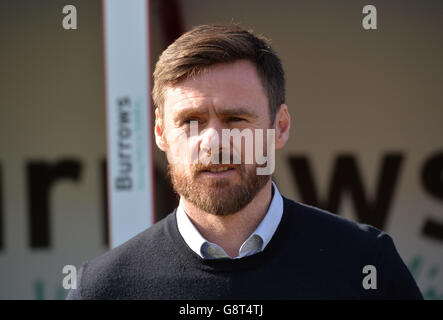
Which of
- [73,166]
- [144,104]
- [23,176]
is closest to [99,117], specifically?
[73,166]

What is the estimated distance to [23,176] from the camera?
12.8 ft

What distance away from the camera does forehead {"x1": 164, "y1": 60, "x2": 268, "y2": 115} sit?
4.58 ft

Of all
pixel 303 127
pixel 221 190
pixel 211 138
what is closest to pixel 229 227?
pixel 221 190

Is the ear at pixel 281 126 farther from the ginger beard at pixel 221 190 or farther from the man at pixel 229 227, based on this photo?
the ginger beard at pixel 221 190

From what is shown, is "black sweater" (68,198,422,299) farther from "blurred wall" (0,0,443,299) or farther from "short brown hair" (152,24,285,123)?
"blurred wall" (0,0,443,299)

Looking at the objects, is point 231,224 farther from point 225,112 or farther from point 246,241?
point 225,112

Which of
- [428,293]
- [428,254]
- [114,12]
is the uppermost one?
[114,12]

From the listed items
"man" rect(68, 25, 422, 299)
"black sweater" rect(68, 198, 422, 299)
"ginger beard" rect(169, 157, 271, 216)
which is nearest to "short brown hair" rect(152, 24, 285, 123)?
"man" rect(68, 25, 422, 299)

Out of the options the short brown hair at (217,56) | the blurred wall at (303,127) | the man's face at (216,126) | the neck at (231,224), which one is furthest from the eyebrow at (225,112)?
the blurred wall at (303,127)

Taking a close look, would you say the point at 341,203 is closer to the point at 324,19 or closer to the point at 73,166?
the point at 324,19

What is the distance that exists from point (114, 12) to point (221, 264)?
165 cm

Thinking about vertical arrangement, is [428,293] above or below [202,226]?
below
